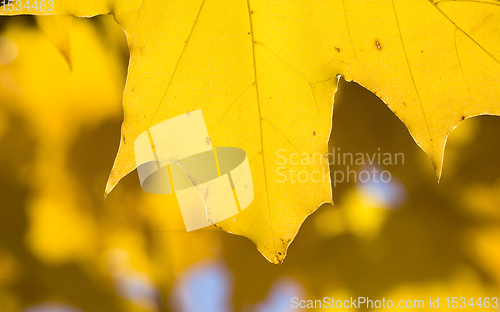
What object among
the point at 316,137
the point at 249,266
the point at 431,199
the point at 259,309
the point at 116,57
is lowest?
the point at 259,309

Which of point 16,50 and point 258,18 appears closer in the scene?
point 258,18

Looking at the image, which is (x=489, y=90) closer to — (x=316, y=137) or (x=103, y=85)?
(x=316, y=137)

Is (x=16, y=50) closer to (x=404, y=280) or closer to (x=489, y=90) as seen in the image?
(x=489, y=90)

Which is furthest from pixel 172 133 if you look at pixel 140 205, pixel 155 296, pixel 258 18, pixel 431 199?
pixel 431 199

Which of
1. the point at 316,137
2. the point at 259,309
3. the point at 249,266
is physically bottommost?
the point at 259,309

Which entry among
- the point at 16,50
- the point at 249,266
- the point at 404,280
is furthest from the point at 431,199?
the point at 16,50

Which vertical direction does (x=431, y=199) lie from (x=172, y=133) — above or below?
below
